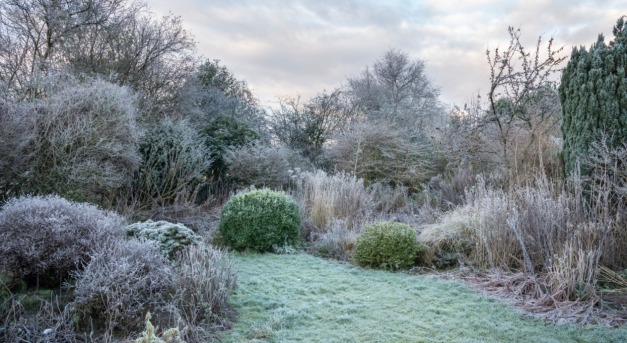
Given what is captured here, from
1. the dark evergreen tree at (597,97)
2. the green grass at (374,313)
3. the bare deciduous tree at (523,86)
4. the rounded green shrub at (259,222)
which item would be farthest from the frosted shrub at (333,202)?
the dark evergreen tree at (597,97)

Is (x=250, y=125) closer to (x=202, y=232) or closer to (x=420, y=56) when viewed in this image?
(x=202, y=232)

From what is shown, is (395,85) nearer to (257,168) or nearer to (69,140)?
(257,168)

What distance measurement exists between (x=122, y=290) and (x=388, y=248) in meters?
3.13

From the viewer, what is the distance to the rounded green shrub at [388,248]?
5.37 m

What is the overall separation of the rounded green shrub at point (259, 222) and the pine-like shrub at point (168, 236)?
1.22 m

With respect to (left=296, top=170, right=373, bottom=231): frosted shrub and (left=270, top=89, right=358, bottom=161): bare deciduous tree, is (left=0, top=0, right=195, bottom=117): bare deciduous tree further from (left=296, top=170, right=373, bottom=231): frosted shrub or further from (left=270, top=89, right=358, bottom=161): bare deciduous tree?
(left=296, top=170, right=373, bottom=231): frosted shrub

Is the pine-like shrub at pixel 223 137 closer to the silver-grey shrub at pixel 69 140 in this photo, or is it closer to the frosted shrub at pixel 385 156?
the frosted shrub at pixel 385 156

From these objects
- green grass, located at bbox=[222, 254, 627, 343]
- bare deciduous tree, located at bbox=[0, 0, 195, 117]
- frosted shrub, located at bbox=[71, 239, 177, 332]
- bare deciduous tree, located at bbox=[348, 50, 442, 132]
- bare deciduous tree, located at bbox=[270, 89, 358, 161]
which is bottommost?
green grass, located at bbox=[222, 254, 627, 343]

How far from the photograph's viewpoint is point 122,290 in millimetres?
3268

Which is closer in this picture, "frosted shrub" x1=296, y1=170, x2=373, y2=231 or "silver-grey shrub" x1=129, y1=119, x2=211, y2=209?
"frosted shrub" x1=296, y1=170, x2=373, y2=231

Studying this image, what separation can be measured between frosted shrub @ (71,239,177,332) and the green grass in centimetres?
63

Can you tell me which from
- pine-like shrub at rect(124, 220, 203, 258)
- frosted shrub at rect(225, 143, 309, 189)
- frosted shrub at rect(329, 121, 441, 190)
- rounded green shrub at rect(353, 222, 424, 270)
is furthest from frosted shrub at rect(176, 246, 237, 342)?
frosted shrub at rect(329, 121, 441, 190)

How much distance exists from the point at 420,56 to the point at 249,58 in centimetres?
1220

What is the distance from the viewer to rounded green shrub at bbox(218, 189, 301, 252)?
20.3ft
